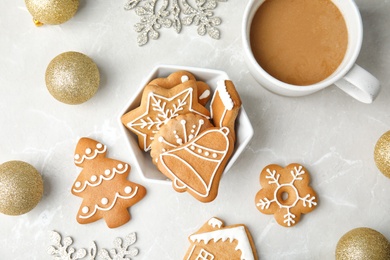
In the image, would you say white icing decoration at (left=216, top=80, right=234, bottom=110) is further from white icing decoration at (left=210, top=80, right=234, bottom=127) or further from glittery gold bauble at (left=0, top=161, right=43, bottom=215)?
glittery gold bauble at (left=0, top=161, right=43, bottom=215)

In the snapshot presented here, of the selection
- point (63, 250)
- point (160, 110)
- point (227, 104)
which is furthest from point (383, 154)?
point (63, 250)

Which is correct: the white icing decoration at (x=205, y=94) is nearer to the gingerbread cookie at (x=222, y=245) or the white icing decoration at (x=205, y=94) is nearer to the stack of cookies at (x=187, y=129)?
the stack of cookies at (x=187, y=129)

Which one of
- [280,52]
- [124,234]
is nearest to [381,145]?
[280,52]

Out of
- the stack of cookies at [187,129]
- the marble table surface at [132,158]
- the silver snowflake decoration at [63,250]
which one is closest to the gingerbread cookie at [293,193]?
the marble table surface at [132,158]

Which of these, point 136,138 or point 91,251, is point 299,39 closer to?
point 136,138

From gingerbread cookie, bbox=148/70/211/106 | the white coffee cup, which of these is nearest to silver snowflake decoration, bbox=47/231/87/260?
gingerbread cookie, bbox=148/70/211/106
